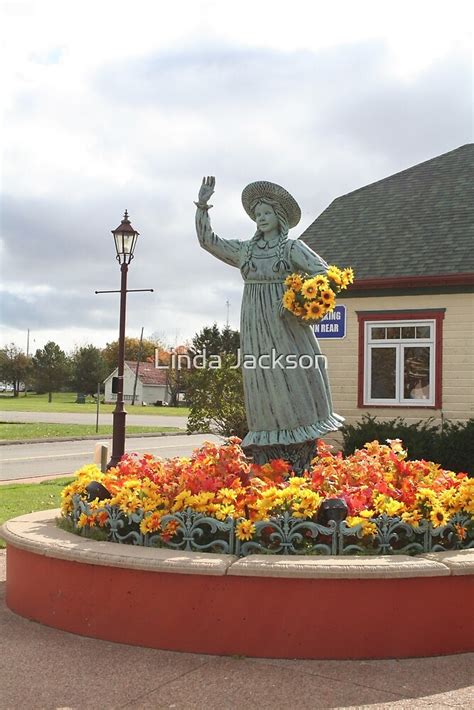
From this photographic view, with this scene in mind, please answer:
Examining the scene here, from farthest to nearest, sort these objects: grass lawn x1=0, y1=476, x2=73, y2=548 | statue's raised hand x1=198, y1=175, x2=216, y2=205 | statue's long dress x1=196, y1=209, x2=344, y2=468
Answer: grass lawn x1=0, y1=476, x2=73, y2=548, statue's raised hand x1=198, y1=175, x2=216, y2=205, statue's long dress x1=196, y1=209, x2=344, y2=468

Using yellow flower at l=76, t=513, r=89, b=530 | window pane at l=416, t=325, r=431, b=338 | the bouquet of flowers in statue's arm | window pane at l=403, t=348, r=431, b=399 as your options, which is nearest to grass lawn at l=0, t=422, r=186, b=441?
window pane at l=403, t=348, r=431, b=399

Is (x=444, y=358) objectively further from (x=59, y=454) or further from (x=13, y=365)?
(x=13, y=365)

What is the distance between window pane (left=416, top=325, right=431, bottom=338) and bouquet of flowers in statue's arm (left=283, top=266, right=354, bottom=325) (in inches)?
380

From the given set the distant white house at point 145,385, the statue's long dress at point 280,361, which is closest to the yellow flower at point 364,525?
the statue's long dress at point 280,361

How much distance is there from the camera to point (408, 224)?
17000 millimetres

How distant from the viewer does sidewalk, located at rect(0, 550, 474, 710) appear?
→ 407 cm

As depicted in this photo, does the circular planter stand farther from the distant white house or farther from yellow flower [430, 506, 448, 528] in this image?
the distant white house

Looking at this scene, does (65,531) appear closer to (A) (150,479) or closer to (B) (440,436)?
(A) (150,479)

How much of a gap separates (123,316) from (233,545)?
906 cm

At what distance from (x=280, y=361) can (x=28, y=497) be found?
6.97m

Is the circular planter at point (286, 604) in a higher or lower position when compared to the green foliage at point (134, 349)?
lower

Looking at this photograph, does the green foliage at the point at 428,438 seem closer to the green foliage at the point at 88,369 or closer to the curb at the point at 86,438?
the curb at the point at 86,438

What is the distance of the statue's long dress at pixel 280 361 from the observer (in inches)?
249

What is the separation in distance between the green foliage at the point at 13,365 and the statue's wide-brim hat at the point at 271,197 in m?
78.4
